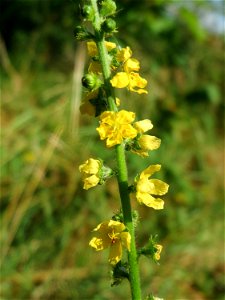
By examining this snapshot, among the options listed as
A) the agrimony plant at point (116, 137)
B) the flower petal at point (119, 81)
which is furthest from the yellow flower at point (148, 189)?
the flower petal at point (119, 81)

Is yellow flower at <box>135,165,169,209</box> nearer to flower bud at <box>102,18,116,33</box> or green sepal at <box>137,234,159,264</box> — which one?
green sepal at <box>137,234,159,264</box>

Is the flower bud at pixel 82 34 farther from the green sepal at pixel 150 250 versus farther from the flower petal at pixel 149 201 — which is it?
the green sepal at pixel 150 250

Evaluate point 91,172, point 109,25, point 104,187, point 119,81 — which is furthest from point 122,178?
point 104,187

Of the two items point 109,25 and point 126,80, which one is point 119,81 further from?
point 109,25

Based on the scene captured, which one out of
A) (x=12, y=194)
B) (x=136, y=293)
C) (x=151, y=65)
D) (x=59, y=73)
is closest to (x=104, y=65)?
(x=136, y=293)

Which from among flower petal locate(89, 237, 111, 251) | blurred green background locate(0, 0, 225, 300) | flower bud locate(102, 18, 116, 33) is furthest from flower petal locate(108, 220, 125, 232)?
blurred green background locate(0, 0, 225, 300)
